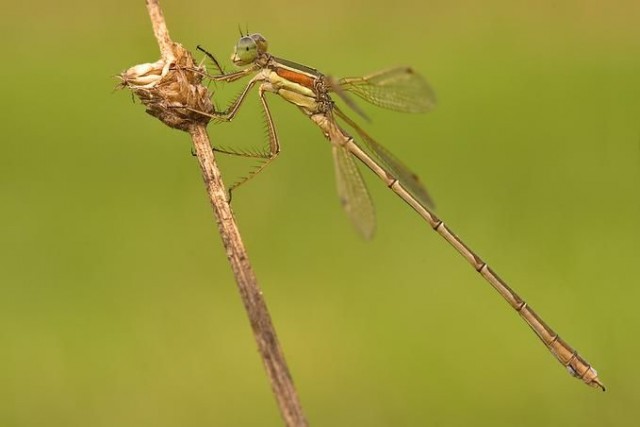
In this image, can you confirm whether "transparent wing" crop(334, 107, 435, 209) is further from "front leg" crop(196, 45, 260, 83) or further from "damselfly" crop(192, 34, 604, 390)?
"front leg" crop(196, 45, 260, 83)

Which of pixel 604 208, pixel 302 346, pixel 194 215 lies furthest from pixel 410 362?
pixel 604 208

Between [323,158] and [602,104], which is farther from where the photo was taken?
[602,104]

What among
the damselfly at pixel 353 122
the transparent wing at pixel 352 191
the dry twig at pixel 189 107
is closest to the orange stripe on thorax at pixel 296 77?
the damselfly at pixel 353 122

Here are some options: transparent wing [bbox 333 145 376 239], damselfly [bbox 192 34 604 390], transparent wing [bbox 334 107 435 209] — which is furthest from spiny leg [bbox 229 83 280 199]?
transparent wing [bbox 334 107 435 209]

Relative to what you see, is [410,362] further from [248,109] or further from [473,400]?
[248,109]

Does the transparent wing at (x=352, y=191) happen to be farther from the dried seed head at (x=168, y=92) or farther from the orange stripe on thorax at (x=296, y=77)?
the dried seed head at (x=168, y=92)

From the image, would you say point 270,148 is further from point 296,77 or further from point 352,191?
point 352,191
